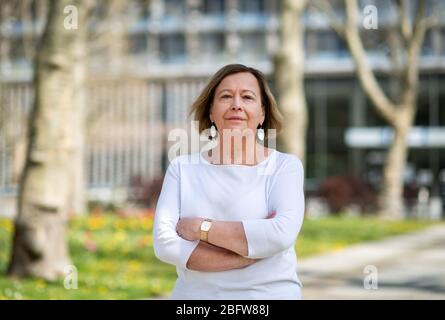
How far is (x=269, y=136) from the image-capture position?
3.37m

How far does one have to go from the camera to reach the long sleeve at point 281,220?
2.93 meters

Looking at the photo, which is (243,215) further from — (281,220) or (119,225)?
(119,225)

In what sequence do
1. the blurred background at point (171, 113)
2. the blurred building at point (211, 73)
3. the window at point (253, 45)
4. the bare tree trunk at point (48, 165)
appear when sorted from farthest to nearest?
the window at point (253, 45) < the blurred building at point (211, 73) < the blurred background at point (171, 113) < the bare tree trunk at point (48, 165)

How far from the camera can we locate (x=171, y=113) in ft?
93.5

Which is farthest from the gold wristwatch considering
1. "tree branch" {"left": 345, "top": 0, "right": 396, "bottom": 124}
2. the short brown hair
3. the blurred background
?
"tree branch" {"left": 345, "top": 0, "right": 396, "bottom": 124}

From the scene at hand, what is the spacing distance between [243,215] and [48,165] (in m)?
5.94

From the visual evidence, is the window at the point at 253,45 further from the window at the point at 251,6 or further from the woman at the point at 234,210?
the woman at the point at 234,210

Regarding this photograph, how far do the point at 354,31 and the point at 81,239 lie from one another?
427 inches

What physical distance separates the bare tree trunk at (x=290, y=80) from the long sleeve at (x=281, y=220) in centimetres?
1102

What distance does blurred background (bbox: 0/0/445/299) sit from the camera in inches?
344

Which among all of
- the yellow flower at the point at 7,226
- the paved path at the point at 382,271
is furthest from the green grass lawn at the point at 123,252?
the paved path at the point at 382,271

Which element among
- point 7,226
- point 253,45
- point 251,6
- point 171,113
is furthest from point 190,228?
point 251,6

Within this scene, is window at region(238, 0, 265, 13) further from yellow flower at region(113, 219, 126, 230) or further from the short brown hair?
the short brown hair
